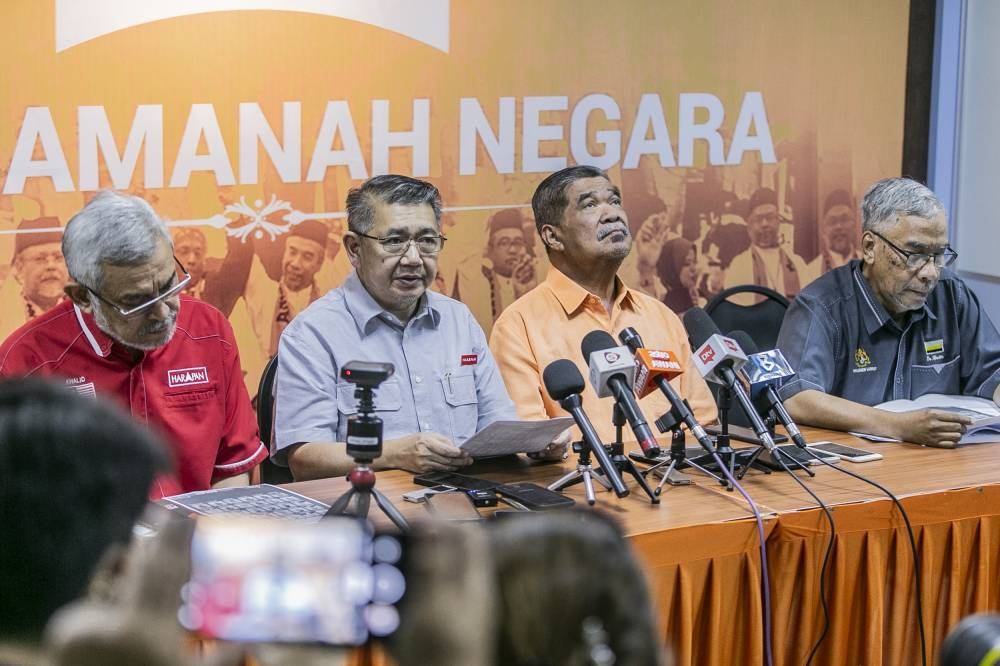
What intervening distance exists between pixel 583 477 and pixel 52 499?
69.7 inches

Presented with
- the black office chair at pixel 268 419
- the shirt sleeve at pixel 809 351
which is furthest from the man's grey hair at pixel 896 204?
the black office chair at pixel 268 419

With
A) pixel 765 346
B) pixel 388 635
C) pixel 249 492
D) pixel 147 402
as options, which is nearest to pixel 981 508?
pixel 765 346

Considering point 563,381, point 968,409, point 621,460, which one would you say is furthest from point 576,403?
point 968,409

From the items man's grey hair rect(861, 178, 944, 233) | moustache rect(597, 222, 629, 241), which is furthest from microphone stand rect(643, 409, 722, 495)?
man's grey hair rect(861, 178, 944, 233)

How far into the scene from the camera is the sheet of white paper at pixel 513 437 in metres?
2.48

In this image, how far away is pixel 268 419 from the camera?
3158 millimetres

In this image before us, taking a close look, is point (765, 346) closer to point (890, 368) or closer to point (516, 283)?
point (890, 368)

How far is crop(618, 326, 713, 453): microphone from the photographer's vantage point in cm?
244

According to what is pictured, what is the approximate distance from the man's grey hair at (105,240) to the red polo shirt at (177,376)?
5.2 inches

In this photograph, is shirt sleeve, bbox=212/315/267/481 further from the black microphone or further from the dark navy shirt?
the dark navy shirt

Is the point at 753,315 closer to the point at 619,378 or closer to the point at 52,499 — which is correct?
the point at 619,378

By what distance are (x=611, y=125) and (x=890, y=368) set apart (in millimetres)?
1430

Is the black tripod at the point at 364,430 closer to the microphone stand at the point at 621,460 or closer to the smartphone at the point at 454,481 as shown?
the smartphone at the point at 454,481

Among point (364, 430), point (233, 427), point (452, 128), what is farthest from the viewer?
point (452, 128)
